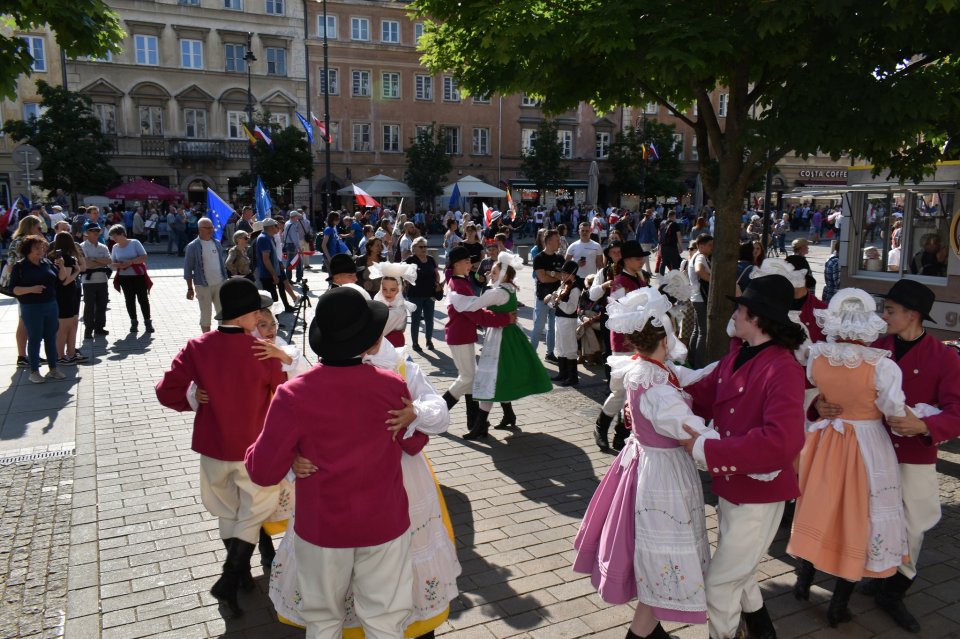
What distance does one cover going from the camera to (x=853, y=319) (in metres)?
4.04

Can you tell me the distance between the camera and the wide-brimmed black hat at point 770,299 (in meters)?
3.44

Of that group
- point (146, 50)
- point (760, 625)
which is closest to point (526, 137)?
point (146, 50)

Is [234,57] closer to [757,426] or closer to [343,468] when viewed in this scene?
[343,468]

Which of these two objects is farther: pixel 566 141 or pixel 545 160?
pixel 566 141

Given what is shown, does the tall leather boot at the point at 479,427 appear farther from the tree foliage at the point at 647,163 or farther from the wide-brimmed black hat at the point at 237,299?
the tree foliage at the point at 647,163

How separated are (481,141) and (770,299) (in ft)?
155

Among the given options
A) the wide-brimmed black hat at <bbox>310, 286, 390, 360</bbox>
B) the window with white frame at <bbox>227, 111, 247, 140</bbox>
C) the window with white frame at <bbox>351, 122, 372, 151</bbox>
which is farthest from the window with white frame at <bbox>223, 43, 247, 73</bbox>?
the wide-brimmed black hat at <bbox>310, 286, 390, 360</bbox>

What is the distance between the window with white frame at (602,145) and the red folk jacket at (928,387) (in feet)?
159

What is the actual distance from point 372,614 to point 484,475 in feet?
11.3

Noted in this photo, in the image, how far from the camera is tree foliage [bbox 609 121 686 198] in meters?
→ 46.7

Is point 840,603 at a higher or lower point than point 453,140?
lower

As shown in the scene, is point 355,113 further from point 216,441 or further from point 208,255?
point 216,441

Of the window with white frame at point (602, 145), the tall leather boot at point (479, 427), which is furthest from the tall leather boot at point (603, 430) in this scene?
the window with white frame at point (602, 145)

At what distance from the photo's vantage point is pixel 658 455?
3584mm
